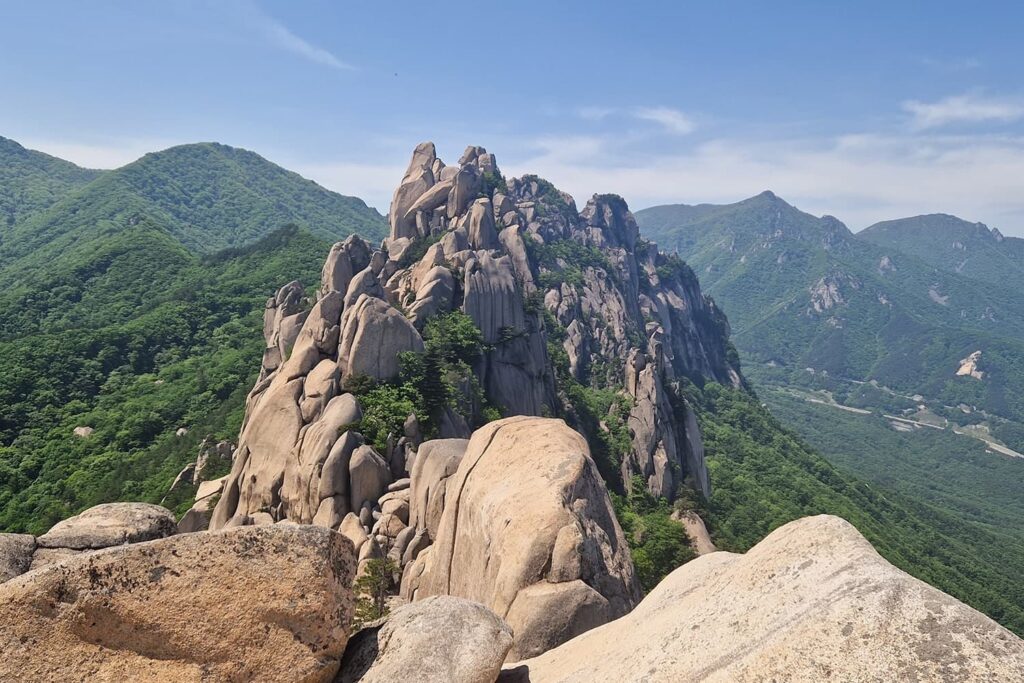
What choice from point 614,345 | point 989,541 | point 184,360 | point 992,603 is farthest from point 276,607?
point 989,541

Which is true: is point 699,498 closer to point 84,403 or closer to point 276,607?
point 276,607

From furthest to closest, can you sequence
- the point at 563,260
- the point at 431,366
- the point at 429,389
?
the point at 563,260, the point at 431,366, the point at 429,389

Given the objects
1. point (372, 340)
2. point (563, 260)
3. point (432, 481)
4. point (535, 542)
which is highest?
point (563, 260)

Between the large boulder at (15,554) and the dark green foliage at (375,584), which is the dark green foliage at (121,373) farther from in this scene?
the large boulder at (15,554)

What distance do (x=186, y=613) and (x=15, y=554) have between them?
529 centimetres

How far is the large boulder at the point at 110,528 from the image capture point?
9759 mm

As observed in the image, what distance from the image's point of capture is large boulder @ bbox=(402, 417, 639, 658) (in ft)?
42.9

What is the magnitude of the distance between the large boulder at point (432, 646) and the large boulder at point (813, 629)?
1.42 m

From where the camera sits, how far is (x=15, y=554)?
8.77 m

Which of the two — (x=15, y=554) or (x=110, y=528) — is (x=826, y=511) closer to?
(x=110, y=528)

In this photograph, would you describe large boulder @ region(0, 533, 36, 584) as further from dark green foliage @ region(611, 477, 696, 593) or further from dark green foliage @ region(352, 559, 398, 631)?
dark green foliage @ region(611, 477, 696, 593)

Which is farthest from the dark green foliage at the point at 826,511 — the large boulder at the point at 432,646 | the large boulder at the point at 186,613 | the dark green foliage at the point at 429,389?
the large boulder at the point at 186,613

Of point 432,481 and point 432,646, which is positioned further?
point 432,481

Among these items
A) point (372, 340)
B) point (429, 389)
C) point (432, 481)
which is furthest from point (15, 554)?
point (372, 340)
